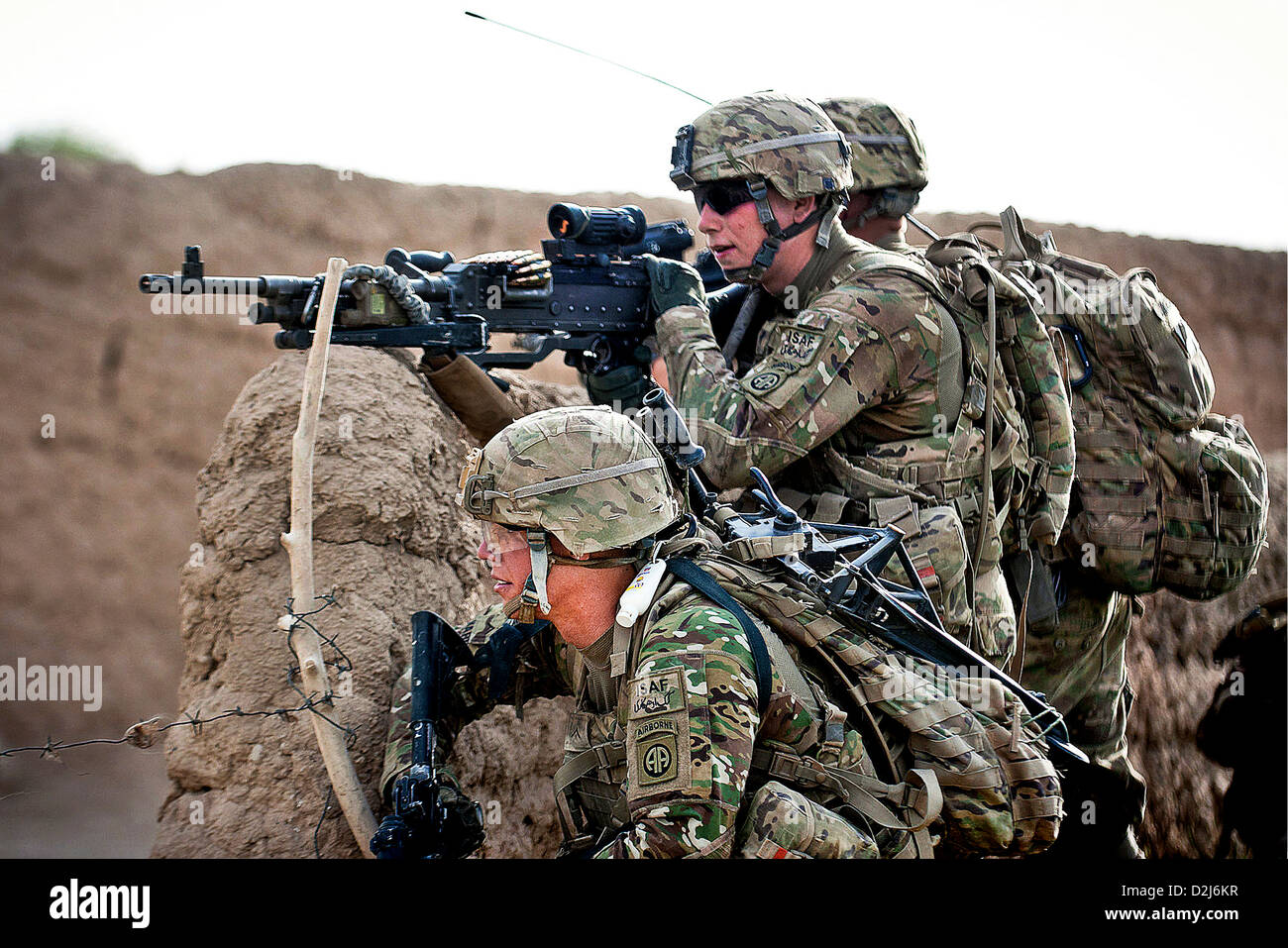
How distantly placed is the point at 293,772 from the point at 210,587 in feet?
2.12

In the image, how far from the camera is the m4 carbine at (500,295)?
10.5ft

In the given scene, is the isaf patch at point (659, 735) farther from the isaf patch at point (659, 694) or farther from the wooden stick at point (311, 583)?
the wooden stick at point (311, 583)

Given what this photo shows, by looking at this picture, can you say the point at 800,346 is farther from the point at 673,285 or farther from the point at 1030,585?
the point at 1030,585

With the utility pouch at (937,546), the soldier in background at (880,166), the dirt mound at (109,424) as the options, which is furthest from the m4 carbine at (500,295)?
the dirt mound at (109,424)

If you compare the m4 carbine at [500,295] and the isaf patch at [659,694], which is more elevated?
the m4 carbine at [500,295]

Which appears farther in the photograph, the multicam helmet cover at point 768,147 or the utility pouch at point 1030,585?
the utility pouch at point 1030,585

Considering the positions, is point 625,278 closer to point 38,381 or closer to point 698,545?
point 698,545

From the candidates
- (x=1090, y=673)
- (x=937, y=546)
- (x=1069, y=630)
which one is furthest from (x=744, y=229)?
(x=1090, y=673)

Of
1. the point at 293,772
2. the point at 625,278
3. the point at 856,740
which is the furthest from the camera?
the point at 625,278

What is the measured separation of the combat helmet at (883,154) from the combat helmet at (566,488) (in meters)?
1.99

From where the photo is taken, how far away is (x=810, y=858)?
2.48m

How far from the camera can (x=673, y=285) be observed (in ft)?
13.1
